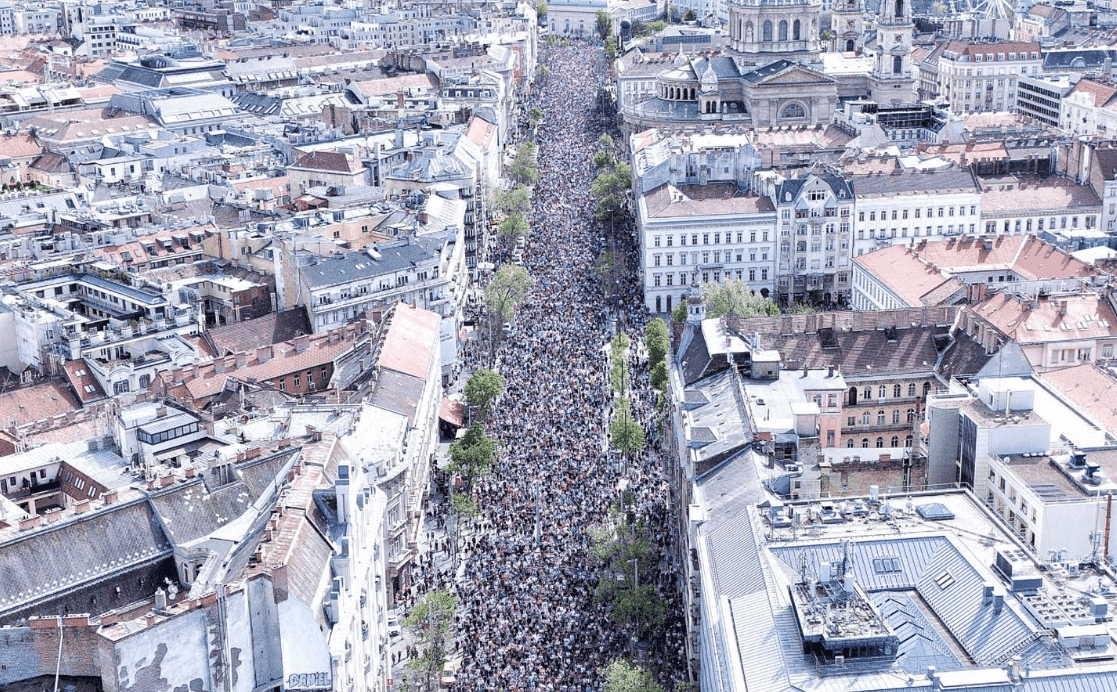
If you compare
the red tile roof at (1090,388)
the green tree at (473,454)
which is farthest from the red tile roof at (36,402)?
the red tile roof at (1090,388)

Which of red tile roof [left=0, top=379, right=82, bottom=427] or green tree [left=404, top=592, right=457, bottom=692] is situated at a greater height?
red tile roof [left=0, top=379, right=82, bottom=427]

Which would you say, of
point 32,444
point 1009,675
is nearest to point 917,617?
point 1009,675

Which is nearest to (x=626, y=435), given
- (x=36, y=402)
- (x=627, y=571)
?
(x=627, y=571)

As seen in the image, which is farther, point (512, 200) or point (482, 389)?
point (512, 200)

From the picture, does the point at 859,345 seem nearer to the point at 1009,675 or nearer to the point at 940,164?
the point at 1009,675

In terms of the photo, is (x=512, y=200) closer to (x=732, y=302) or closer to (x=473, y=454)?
(x=732, y=302)

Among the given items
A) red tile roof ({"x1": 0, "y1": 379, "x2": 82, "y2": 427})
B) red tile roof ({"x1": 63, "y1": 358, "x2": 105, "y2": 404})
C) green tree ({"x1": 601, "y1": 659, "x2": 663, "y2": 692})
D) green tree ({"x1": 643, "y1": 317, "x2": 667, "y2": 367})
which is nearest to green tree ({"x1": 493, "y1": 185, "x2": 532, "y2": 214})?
green tree ({"x1": 643, "y1": 317, "x2": 667, "y2": 367})

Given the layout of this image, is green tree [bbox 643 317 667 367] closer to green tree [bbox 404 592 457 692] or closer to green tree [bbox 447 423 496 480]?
green tree [bbox 447 423 496 480]
